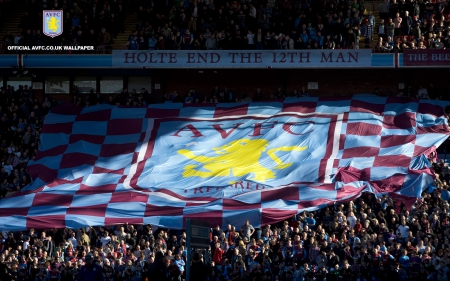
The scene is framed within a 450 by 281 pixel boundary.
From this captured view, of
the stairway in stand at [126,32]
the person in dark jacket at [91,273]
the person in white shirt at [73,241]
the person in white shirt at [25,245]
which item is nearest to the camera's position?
the person in dark jacket at [91,273]

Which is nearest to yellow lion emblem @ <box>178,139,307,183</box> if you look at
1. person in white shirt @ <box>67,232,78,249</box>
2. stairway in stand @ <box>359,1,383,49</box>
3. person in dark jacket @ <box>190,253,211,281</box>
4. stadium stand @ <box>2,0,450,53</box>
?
person in white shirt @ <box>67,232,78,249</box>

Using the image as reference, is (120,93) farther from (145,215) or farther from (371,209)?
(371,209)

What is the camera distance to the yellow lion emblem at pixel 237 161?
32406mm

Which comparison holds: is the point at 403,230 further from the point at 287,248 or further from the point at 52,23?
the point at 52,23

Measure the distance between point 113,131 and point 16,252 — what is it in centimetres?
847

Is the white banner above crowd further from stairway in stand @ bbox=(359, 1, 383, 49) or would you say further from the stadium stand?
stairway in stand @ bbox=(359, 1, 383, 49)

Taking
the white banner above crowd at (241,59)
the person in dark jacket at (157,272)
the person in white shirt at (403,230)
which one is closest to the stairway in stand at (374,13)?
the white banner above crowd at (241,59)

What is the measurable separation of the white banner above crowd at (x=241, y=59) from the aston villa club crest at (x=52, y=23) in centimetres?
304

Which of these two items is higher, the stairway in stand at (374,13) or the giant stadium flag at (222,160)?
the stairway in stand at (374,13)

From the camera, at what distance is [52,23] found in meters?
40.3

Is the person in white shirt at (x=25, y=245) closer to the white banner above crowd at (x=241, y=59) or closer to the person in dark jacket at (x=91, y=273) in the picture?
the person in dark jacket at (x=91, y=273)

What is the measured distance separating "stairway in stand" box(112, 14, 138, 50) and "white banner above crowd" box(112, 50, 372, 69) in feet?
6.47

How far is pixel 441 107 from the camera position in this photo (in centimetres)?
3425

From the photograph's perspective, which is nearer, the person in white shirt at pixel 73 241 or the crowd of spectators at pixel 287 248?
the crowd of spectators at pixel 287 248
